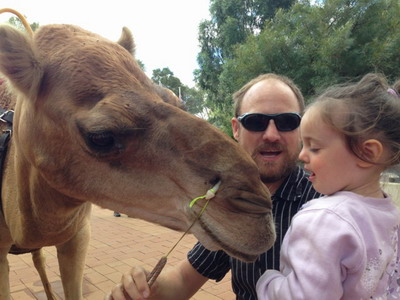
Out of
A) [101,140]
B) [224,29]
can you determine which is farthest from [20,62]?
[224,29]

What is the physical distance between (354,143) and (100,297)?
3.77m

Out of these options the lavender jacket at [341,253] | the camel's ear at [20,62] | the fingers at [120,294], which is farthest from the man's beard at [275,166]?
the camel's ear at [20,62]

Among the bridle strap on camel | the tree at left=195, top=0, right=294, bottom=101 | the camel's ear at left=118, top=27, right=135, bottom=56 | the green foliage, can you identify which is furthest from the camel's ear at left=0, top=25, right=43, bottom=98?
the tree at left=195, top=0, right=294, bottom=101

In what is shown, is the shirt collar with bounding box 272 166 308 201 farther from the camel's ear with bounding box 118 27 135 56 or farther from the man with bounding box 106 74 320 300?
the camel's ear with bounding box 118 27 135 56

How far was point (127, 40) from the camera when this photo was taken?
2.99 metres

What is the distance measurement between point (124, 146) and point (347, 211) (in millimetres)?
1067

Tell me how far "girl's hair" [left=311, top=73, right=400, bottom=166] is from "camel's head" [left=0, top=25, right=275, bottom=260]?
0.41 metres

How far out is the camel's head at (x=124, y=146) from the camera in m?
1.55

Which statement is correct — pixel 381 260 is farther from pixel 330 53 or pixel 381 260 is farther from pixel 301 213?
pixel 330 53

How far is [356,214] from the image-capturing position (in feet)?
4.49

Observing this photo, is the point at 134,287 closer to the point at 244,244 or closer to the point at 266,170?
the point at 244,244

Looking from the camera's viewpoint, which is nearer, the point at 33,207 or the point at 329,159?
the point at 329,159

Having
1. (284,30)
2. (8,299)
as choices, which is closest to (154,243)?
(8,299)

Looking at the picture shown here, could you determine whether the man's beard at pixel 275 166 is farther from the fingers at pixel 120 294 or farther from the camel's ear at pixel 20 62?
the camel's ear at pixel 20 62
